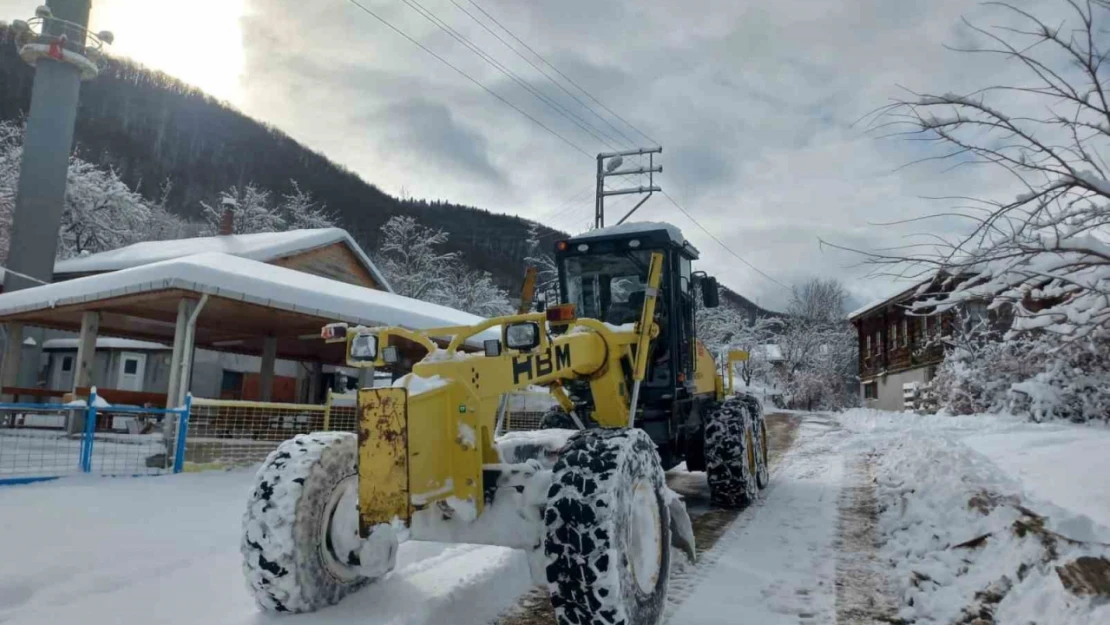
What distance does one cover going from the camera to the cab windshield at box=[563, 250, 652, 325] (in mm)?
6773

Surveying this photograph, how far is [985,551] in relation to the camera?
4422 mm

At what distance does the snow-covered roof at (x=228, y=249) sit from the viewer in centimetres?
2166

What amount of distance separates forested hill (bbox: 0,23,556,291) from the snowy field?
206ft

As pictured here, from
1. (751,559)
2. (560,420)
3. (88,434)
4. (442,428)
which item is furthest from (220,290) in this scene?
(751,559)

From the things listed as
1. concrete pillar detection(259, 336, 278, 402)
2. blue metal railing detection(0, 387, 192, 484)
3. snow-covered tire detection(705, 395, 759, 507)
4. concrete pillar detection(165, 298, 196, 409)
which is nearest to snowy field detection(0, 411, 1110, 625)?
snow-covered tire detection(705, 395, 759, 507)

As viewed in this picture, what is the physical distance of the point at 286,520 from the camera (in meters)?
3.58

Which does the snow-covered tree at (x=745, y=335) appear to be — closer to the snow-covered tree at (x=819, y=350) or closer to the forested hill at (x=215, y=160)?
the snow-covered tree at (x=819, y=350)

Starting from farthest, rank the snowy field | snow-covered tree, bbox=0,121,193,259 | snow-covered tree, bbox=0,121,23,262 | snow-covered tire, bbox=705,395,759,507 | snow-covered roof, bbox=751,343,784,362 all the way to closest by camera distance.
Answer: snow-covered roof, bbox=751,343,784,362
snow-covered tree, bbox=0,121,193,259
snow-covered tree, bbox=0,121,23,262
snow-covered tire, bbox=705,395,759,507
the snowy field

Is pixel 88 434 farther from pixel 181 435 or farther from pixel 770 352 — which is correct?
pixel 770 352

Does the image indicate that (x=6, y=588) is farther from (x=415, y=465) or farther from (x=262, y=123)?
(x=262, y=123)

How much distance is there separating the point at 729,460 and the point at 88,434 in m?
7.69

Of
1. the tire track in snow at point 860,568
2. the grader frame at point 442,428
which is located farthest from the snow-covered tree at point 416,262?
the grader frame at point 442,428

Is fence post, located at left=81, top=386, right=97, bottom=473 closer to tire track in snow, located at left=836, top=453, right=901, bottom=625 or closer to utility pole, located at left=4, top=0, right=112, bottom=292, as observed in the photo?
tire track in snow, located at left=836, top=453, right=901, bottom=625

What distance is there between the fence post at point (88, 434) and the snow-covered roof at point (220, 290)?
2214 millimetres
